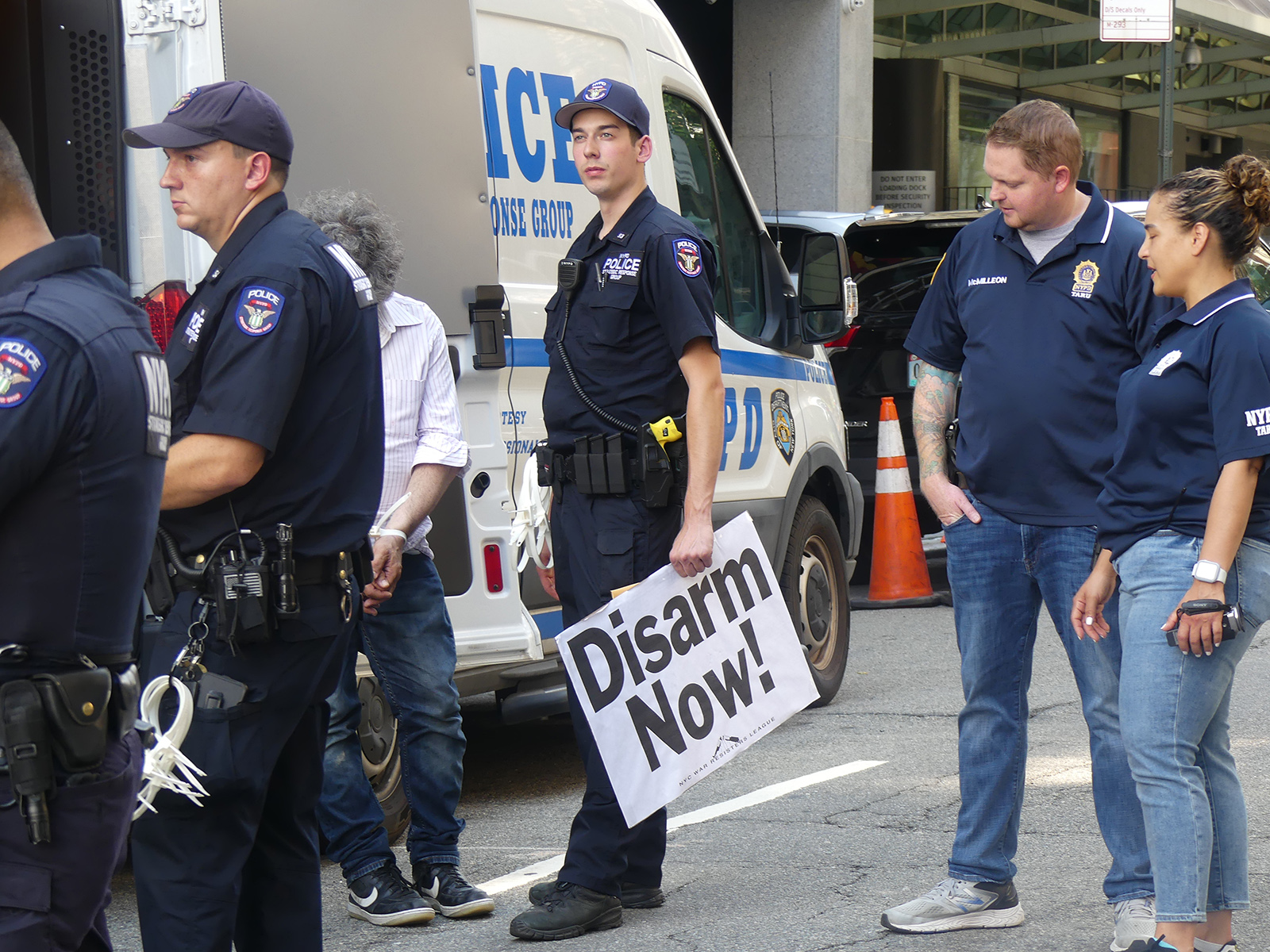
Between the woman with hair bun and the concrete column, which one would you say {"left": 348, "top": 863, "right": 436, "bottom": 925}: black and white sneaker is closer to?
the woman with hair bun

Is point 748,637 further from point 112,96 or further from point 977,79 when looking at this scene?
point 977,79

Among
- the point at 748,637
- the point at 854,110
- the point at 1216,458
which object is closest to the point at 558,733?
the point at 748,637

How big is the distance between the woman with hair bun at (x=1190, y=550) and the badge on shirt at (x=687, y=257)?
1099 mm

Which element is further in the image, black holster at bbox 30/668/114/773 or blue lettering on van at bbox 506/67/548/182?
blue lettering on van at bbox 506/67/548/182

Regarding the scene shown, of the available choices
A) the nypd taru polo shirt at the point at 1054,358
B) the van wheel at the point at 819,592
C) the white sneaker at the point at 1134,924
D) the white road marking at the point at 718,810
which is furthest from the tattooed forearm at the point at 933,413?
the van wheel at the point at 819,592

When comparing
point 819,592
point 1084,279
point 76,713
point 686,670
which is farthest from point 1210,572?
point 819,592

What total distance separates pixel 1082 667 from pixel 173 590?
2.15m

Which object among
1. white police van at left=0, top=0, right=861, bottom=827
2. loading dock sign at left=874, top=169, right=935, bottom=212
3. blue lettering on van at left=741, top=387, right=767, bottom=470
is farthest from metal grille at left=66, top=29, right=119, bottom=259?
loading dock sign at left=874, top=169, right=935, bottom=212

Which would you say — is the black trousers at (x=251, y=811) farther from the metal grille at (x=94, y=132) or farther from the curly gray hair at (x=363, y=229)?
the metal grille at (x=94, y=132)

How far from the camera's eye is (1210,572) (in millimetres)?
3316

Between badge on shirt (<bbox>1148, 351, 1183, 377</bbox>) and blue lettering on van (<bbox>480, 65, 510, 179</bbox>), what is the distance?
229 cm

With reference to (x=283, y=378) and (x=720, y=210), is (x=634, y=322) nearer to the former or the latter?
(x=283, y=378)

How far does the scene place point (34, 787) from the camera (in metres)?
2.22

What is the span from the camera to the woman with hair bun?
11.0ft
